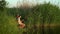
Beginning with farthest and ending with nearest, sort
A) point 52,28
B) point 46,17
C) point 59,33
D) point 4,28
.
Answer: point 46,17
point 52,28
point 59,33
point 4,28

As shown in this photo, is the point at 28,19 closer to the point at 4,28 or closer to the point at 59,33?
the point at 59,33

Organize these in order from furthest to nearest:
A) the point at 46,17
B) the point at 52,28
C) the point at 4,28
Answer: the point at 46,17 → the point at 52,28 → the point at 4,28

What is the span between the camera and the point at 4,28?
5.13m

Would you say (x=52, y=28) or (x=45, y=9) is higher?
(x=45, y=9)

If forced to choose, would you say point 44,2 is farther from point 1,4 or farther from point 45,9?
point 1,4

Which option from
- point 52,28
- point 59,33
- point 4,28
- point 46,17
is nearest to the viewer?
point 4,28

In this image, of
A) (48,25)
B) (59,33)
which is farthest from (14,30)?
(48,25)

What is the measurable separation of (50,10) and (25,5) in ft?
2.70

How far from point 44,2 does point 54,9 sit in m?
0.45

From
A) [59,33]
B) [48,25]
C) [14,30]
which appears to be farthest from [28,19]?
[14,30]

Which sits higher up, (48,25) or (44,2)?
(44,2)

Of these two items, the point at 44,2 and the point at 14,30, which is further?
the point at 44,2

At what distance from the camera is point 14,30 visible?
211 inches

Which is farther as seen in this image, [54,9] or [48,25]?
[54,9]
